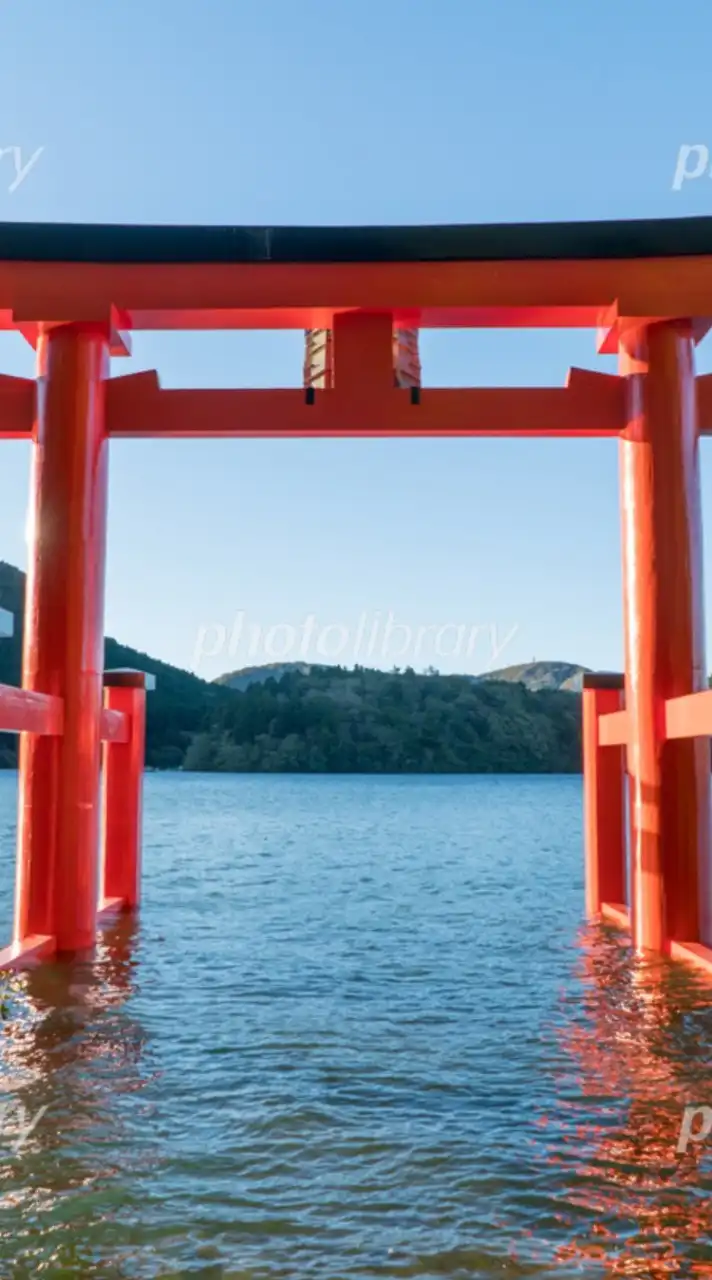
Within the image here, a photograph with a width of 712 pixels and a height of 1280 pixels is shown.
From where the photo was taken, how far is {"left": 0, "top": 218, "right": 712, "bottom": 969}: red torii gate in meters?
6.78

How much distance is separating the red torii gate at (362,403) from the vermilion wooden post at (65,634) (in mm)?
14

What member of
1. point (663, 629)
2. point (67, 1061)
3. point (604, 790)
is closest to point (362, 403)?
point (663, 629)

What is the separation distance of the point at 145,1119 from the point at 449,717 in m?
94.9

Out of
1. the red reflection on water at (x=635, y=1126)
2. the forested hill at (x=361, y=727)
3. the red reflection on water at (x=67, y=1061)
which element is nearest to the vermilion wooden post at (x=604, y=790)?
the red reflection on water at (x=635, y=1126)

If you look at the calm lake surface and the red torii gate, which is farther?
the red torii gate

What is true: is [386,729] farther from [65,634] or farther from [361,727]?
[65,634]

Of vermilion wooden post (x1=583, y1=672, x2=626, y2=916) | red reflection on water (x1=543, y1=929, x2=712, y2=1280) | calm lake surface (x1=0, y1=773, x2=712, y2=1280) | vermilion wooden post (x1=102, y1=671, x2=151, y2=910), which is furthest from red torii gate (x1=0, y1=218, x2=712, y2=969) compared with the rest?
vermilion wooden post (x1=102, y1=671, x2=151, y2=910)

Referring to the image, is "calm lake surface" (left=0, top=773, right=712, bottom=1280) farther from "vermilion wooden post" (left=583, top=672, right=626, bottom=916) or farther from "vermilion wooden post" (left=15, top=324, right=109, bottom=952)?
"vermilion wooden post" (left=583, top=672, right=626, bottom=916)

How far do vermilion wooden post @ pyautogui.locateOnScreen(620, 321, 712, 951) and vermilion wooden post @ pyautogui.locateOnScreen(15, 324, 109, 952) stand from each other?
11.3ft

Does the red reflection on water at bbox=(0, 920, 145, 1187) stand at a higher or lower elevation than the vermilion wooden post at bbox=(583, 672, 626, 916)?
lower

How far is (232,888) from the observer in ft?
47.9

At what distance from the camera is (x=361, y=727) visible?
10119 cm

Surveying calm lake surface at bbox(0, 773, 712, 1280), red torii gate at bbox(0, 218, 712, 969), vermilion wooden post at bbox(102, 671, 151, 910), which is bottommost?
calm lake surface at bbox(0, 773, 712, 1280)

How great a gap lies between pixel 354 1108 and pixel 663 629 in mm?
3638
